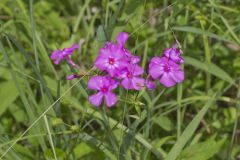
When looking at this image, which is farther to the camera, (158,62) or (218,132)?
(218,132)

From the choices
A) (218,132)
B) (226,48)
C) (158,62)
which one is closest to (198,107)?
(218,132)

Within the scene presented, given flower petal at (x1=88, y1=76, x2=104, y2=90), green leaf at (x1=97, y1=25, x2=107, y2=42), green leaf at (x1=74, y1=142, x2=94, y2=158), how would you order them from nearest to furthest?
flower petal at (x1=88, y1=76, x2=104, y2=90)
green leaf at (x1=97, y1=25, x2=107, y2=42)
green leaf at (x1=74, y1=142, x2=94, y2=158)

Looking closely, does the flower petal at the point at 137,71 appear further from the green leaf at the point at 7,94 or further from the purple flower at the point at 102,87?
the green leaf at the point at 7,94

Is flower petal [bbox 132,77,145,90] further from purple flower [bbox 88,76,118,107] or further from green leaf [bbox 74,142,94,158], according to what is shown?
green leaf [bbox 74,142,94,158]

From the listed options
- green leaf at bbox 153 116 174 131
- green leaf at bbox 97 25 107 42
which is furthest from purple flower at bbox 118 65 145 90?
green leaf at bbox 153 116 174 131

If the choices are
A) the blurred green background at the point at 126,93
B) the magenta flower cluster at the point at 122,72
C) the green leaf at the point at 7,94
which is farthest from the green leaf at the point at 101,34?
the green leaf at the point at 7,94

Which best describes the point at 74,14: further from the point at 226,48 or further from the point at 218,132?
the point at 218,132
